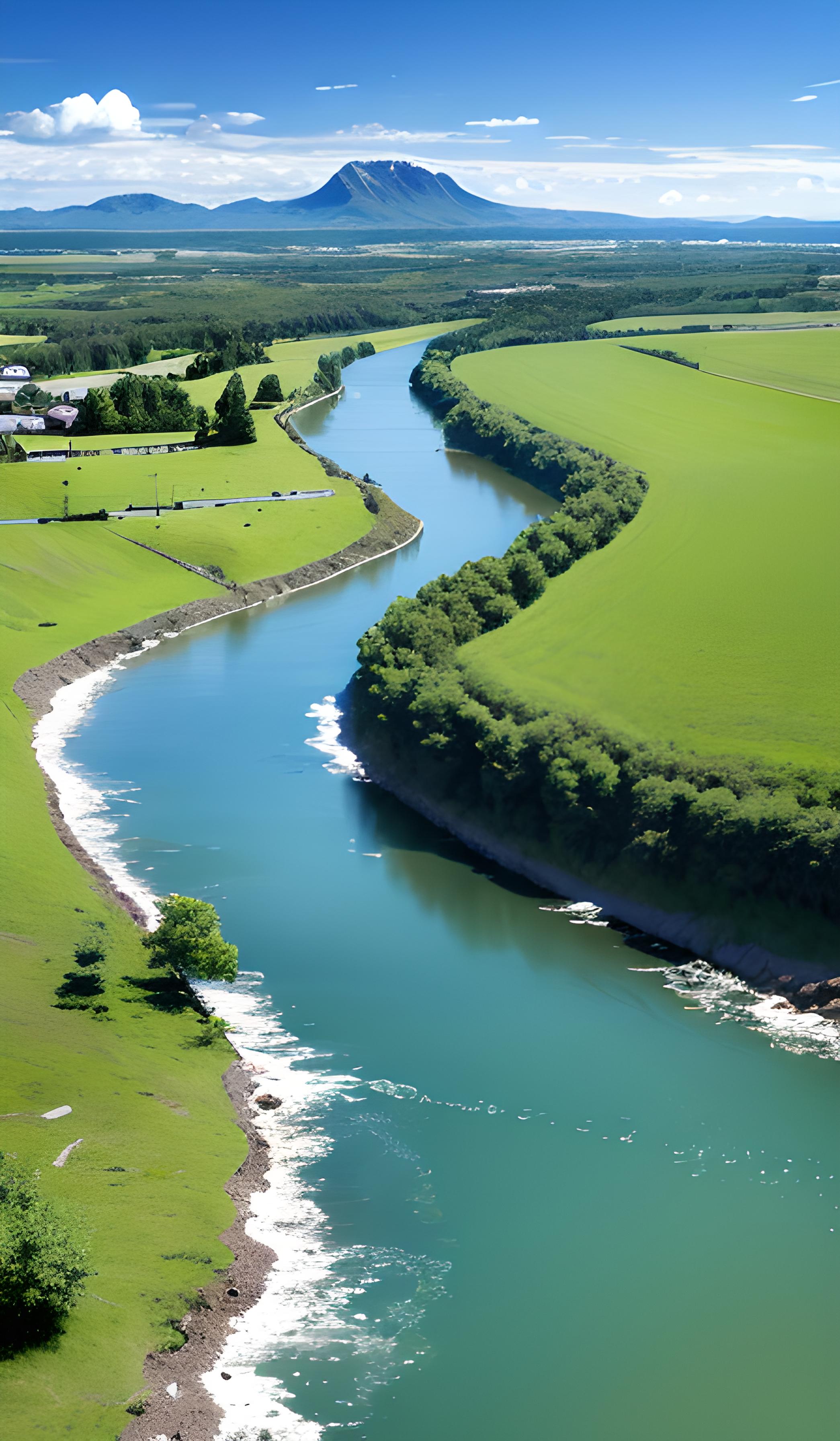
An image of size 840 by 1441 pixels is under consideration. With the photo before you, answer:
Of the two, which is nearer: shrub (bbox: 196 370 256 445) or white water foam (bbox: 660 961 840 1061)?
white water foam (bbox: 660 961 840 1061)

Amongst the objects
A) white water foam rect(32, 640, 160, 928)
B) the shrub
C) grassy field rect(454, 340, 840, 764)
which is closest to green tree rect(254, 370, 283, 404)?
the shrub

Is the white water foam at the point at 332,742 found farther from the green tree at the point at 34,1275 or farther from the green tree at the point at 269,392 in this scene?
the green tree at the point at 269,392

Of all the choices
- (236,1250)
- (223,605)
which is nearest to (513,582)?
(223,605)

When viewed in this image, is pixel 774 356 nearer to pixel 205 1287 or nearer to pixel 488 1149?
pixel 488 1149

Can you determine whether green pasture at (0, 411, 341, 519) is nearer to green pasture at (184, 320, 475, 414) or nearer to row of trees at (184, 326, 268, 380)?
green pasture at (184, 320, 475, 414)

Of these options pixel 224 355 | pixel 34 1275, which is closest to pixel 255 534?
pixel 34 1275

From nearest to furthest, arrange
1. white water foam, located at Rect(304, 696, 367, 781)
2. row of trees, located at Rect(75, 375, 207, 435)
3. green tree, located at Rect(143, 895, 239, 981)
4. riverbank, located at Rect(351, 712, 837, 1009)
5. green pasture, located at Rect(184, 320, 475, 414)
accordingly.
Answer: green tree, located at Rect(143, 895, 239, 981) → riverbank, located at Rect(351, 712, 837, 1009) → white water foam, located at Rect(304, 696, 367, 781) → row of trees, located at Rect(75, 375, 207, 435) → green pasture, located at Rect(184, 320, 475, 414)
